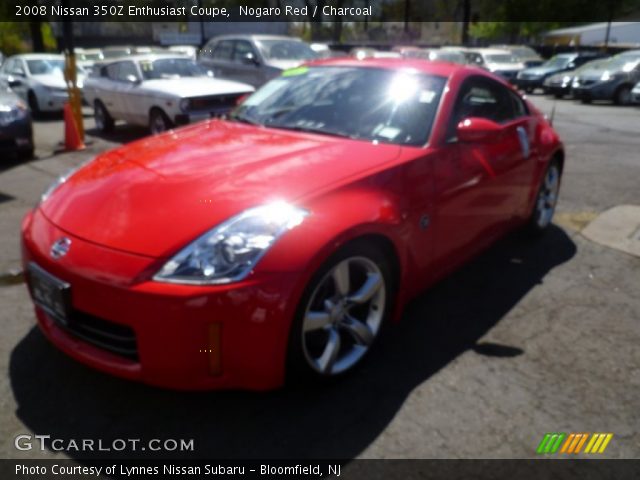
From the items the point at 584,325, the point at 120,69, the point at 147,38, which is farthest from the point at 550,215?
the point at 147,38

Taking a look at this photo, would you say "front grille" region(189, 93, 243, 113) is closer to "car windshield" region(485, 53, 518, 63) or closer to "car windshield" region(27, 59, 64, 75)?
→ "car windshield" region(27, 59, 64, 75)

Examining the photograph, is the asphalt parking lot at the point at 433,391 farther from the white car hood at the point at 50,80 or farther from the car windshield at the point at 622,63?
the car windshield at the point at 622,63

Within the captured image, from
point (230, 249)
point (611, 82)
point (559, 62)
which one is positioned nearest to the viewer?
point (230, 249)

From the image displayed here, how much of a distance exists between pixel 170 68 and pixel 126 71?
0.84 m

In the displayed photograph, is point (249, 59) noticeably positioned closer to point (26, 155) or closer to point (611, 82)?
point (26, 155)

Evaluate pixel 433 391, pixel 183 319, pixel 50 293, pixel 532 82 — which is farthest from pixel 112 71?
pixel 532 82

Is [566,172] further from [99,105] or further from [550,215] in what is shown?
[99,105]

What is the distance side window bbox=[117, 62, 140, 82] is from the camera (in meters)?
10.7

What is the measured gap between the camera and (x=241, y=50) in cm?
1329

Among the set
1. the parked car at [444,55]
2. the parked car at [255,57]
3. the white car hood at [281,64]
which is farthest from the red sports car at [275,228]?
the parked car at [444,55]

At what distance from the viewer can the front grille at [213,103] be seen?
372 inches

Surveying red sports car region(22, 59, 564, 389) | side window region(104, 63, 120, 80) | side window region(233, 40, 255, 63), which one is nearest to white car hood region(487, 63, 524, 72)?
side window region(233, 40, 255, 63)

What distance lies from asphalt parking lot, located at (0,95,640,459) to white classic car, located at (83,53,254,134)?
18.1ft

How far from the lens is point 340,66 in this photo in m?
4.18
